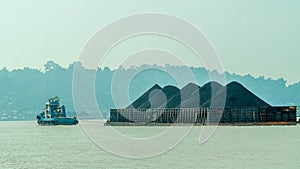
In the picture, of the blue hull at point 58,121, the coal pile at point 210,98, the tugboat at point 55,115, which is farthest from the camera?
the tugboat at point 55,115

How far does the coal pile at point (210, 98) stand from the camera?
559ft

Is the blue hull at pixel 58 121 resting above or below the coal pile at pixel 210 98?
below

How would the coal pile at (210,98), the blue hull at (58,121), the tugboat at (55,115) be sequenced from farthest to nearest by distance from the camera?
the tugboat at (55,115), the blue hull at (58,121), the coal pile at (210,98)

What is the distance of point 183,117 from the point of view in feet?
565

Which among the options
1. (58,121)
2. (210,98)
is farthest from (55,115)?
(210,98)

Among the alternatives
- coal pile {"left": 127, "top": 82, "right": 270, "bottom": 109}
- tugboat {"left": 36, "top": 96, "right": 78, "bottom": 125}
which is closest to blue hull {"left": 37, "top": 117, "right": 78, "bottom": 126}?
tugboat {"left": 36, "top": 96, "right": 78, "bottom": 125}

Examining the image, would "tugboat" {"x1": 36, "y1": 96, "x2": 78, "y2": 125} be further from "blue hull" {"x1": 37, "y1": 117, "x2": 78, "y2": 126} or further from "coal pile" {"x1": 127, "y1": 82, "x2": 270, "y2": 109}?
"coal pile" {"x1": 127, "y1": 82, "x2": 270, "y2": 109}

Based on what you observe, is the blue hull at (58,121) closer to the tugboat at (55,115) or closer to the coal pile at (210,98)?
the tugboat at (55,115)

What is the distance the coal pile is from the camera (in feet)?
559

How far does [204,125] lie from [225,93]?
17.2 m

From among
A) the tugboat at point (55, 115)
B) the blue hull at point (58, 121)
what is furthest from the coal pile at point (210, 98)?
the tugboat at point (55, 115)

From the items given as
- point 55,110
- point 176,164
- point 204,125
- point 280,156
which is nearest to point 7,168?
point 176,164

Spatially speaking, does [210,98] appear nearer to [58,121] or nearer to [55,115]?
[58,121]

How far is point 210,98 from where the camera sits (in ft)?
589
